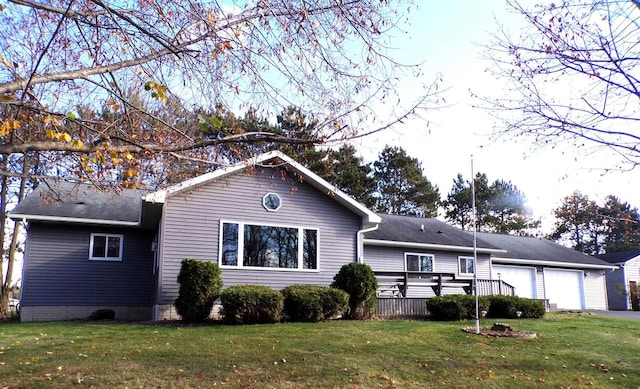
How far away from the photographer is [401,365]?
7.81m

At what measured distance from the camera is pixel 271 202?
14.7m

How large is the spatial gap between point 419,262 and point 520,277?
7.40 metres

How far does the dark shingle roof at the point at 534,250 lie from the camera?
2488 centimetres

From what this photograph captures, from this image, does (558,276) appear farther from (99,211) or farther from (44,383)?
(44,383)

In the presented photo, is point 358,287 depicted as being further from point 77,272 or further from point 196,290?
point 77,272

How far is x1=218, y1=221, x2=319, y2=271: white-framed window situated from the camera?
1412 cm

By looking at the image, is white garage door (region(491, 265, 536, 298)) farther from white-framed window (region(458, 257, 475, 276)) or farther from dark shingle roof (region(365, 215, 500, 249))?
white-framed window (region(458, 257, 475, 276))

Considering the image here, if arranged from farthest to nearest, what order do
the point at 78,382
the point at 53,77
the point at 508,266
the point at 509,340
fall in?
the point at 508,266
the point at 509,340
the point at 78,382
the point at 53,77

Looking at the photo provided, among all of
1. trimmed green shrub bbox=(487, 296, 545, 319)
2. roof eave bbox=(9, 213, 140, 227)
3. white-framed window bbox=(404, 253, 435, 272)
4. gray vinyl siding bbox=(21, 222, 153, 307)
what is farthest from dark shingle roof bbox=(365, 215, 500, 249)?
roof eave bbox=(9, 213, 140, 227)

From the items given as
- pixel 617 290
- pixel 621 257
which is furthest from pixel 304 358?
pixel 621 257

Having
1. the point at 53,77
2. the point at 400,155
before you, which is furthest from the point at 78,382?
the point at 400,155

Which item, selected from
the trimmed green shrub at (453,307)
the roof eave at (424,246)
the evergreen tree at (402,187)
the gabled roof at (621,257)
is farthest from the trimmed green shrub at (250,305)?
the evergreen tree at (402,187)

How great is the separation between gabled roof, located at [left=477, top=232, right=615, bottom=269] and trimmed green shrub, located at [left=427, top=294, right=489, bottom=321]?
9683 mm

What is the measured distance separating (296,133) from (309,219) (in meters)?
9.03
